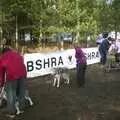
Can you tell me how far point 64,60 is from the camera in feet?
78.9

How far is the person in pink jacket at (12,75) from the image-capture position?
11664 mm

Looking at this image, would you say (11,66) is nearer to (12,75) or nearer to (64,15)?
(12,75)

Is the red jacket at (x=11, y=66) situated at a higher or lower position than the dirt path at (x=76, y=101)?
higher

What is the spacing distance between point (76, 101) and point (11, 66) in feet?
11.8

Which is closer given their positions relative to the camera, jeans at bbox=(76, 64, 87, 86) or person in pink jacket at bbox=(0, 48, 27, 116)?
person in pink jacket at bbox=(0, 48, 27, 116)

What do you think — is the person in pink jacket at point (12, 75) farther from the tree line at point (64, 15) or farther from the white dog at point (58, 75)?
the tree line at point (64, 15)

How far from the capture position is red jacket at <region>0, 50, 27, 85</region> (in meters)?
11.6

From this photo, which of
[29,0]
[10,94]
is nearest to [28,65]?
[10,94]

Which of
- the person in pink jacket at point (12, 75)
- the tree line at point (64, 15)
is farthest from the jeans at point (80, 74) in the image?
the tree line at point (64, 15)

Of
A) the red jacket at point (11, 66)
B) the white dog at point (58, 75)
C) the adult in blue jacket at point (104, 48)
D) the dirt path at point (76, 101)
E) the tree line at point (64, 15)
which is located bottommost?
the dirt path at point (76, 101)

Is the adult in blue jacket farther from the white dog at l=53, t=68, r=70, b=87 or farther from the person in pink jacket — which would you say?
the person in pink jacket

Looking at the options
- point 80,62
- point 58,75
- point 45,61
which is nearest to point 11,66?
point 80,62

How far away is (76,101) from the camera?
14664 mm

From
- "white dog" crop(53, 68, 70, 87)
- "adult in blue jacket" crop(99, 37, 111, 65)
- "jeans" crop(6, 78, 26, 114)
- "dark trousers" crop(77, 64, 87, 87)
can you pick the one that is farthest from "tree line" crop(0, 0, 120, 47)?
"jeans" crop(6, 78, 26, 114)
